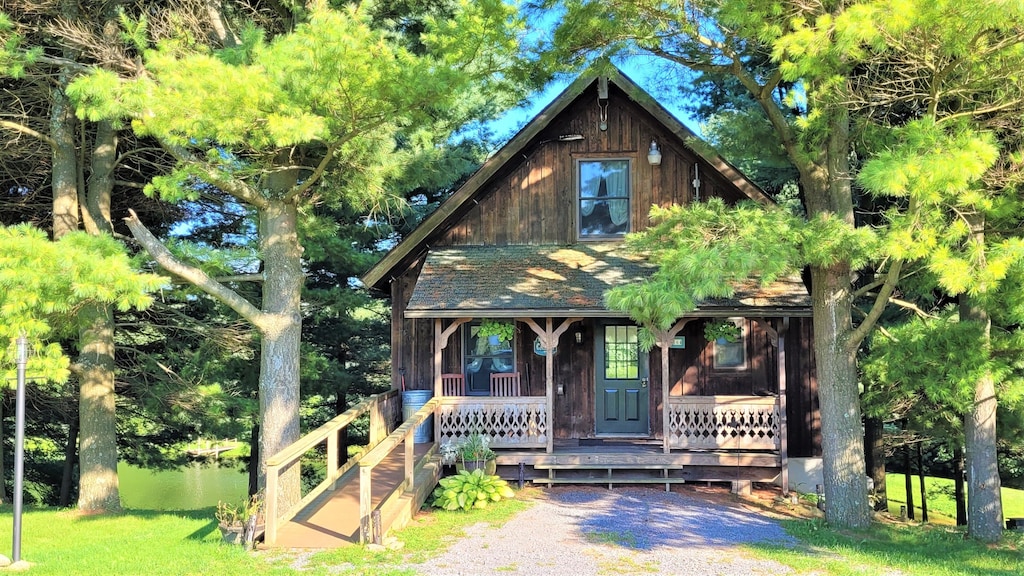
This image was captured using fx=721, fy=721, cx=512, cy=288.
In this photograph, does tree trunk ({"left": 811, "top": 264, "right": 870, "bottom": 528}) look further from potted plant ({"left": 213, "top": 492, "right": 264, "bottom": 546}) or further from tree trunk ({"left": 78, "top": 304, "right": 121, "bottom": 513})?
tree trunk ({"left": 78, "top": 304, "right": 121, "bottom": 513})

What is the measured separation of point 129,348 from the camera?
15.7 m

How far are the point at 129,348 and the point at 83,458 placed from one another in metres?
3.06

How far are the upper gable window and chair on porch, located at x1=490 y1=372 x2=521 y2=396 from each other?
2937 mm

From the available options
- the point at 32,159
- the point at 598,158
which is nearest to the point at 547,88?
the point at 598,158

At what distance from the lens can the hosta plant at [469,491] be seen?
9.70 meters

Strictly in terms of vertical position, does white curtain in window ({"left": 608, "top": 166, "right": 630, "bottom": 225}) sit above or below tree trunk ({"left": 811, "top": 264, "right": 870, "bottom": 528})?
above

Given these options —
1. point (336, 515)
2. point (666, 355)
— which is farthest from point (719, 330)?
point (336, 515)

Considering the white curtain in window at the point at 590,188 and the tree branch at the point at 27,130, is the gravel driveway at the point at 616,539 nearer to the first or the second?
the white curtain in window at the point at 590,188

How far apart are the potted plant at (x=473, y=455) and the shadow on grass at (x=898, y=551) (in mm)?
4133

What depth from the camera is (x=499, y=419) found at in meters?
11.4

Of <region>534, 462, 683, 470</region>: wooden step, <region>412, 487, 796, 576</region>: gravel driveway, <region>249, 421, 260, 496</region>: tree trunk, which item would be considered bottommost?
<region>249, 421, 260, 496</region>: tree trunk

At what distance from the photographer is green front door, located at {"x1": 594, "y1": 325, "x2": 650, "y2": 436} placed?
1287cm

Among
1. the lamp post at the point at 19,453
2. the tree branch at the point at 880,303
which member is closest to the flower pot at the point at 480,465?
the tree branch at the point at 880,303

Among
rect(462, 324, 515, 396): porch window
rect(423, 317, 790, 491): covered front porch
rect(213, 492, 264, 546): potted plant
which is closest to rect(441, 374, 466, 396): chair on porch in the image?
rect(462, 324, 515, 396): porch window
